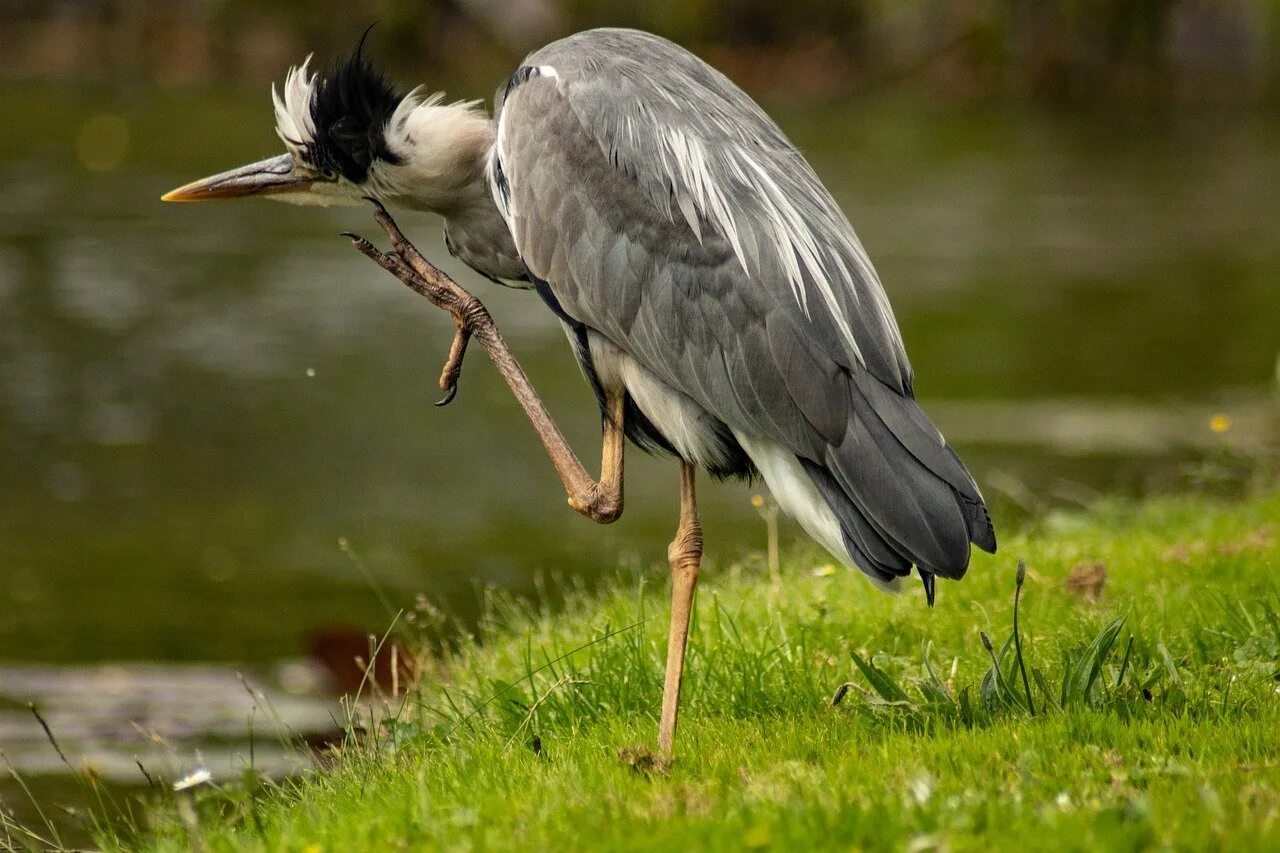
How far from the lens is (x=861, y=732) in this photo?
14.6 ft

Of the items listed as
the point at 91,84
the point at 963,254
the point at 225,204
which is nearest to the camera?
the point at 963,254

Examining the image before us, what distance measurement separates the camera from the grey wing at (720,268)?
4.59m

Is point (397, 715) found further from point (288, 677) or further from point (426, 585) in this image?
point (426, 585)

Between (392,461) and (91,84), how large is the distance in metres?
21.6

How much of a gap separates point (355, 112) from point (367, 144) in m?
0.10

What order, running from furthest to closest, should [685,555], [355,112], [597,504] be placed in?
[355,112], [597,504], [685,555]

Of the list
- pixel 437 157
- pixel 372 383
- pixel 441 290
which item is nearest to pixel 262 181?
pixel 437 157

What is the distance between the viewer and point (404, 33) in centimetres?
3397

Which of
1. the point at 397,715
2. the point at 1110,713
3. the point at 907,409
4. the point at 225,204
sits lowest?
the point at 225,204

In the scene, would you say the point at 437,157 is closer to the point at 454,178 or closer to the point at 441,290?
the point at 454,178

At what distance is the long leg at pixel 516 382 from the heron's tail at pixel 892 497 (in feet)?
2.00

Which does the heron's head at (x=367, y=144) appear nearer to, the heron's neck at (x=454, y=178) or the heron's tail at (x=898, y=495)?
the heron's neck at (x=454, y=178)

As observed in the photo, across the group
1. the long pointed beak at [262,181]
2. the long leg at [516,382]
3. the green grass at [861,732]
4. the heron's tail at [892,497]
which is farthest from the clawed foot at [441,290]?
→ the heron's tail at [892,497]

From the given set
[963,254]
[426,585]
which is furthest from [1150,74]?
[426,585]
